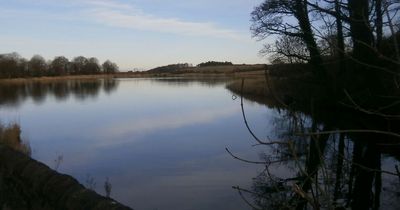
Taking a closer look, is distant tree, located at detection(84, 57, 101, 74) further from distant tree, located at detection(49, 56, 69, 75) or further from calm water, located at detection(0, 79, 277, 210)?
calm water, located at detection(0, 79, 277, 210)

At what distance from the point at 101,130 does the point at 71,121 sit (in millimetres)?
3097

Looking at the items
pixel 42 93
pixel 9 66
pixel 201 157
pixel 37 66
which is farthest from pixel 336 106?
pixel 37 66

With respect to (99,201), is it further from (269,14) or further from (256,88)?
(256,88)

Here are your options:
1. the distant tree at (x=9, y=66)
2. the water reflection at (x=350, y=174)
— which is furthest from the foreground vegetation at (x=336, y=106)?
the distant tree at (x=9, y=66)

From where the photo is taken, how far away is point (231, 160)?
10.5m

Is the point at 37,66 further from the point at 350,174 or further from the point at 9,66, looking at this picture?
the point at 350,174

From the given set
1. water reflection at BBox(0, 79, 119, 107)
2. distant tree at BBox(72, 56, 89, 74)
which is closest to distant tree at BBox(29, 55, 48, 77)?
distant tree at BBox(72, 56, 89, 74)

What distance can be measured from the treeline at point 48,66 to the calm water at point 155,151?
2302 inches

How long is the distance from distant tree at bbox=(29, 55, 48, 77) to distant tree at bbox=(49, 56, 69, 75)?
171cm

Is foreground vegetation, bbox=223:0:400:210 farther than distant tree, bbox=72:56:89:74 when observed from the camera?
No

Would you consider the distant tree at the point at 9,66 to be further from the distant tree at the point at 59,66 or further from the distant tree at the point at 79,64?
the distant tree at the point at 79,64

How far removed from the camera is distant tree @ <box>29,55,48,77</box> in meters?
81.1

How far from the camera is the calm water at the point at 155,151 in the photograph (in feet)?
26.3

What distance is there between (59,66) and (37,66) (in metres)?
6.12
